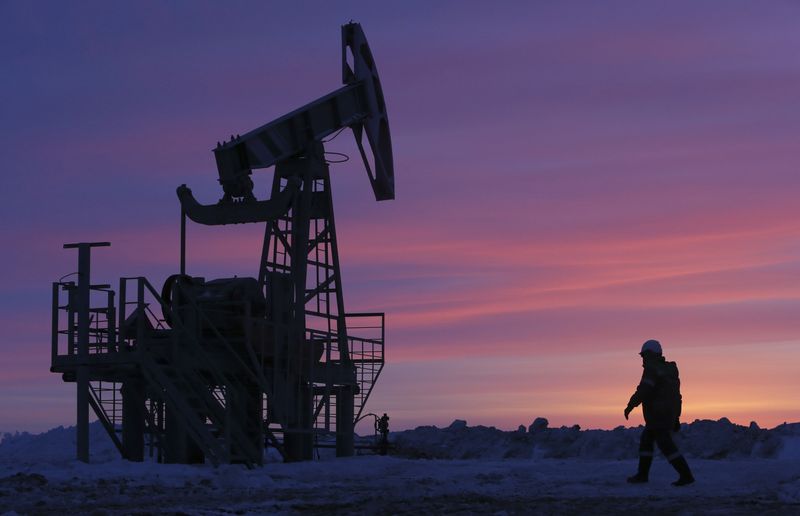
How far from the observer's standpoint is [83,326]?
2333cm

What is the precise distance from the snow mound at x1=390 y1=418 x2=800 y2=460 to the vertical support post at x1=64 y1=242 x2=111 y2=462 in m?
13.8

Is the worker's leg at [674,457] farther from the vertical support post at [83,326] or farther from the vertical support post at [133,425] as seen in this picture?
the vertical support post at [133,425]

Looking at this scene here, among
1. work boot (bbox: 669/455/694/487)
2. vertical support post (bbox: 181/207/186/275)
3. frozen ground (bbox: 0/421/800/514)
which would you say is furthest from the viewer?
vertical support post (bbox: 181/207/186/275)

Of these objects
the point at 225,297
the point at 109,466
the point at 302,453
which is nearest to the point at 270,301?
the point at 225,297

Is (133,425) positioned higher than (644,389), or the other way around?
(644,389)

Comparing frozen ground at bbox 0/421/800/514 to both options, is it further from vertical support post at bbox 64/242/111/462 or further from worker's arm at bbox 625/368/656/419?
vertical support post at bbox 64/242/111/462

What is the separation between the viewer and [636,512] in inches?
479

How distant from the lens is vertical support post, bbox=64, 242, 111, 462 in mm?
23125

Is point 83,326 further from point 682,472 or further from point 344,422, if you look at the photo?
point 682,472

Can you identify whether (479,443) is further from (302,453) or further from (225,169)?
(225,169)

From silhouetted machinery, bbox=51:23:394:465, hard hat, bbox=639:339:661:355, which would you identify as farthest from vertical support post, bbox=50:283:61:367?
hard hat, bbox=639:339:661:355

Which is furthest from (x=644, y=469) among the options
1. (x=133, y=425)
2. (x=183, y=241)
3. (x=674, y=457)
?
(x=183, y=241)

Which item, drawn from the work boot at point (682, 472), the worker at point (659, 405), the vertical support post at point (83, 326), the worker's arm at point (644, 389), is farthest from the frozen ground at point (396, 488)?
the vertical support post at point (83, 326)

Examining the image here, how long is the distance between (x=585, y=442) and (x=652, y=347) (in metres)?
21.3
